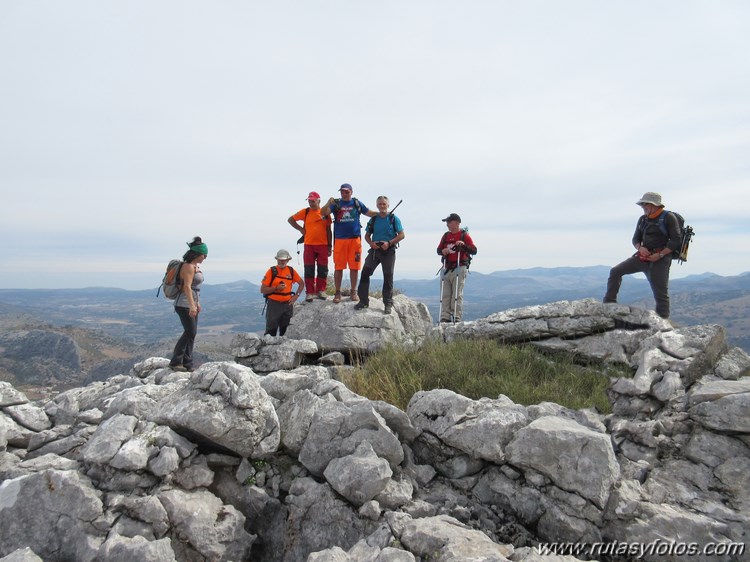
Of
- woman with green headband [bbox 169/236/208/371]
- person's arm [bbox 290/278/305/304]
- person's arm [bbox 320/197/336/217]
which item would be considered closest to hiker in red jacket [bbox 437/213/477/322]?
person's arm [bbox 320/197/336/217]

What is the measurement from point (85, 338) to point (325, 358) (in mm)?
111882

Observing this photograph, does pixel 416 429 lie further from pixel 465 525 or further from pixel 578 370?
pixel 578 370

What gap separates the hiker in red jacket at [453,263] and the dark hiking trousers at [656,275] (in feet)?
12.1

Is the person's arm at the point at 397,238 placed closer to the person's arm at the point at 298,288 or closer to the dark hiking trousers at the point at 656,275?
the person's arm at the point at 298,288

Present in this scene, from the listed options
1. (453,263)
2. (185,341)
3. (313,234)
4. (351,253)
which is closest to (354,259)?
(351,253)

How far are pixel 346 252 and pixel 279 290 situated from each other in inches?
85.1

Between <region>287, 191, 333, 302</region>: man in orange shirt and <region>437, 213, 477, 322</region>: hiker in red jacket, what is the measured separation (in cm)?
332

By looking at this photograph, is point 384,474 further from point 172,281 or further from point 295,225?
point 295,225

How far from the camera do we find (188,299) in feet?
31.7

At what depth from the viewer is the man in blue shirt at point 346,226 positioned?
11927mm

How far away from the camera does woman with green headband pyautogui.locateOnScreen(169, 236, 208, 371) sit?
9680mm

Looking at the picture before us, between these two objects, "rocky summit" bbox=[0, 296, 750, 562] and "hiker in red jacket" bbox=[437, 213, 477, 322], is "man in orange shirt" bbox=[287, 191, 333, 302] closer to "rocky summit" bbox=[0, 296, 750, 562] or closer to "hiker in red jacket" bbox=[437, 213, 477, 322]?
"hiker in red jacket" bbox=[437, 213, 477, 322]

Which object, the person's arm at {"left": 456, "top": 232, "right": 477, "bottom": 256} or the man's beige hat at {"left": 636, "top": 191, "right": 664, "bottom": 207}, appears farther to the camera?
the person's arm at {"left": 456, "top": 232, "right": 477, "bottom": 256}

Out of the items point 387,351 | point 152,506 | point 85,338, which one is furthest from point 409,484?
point 85,338
